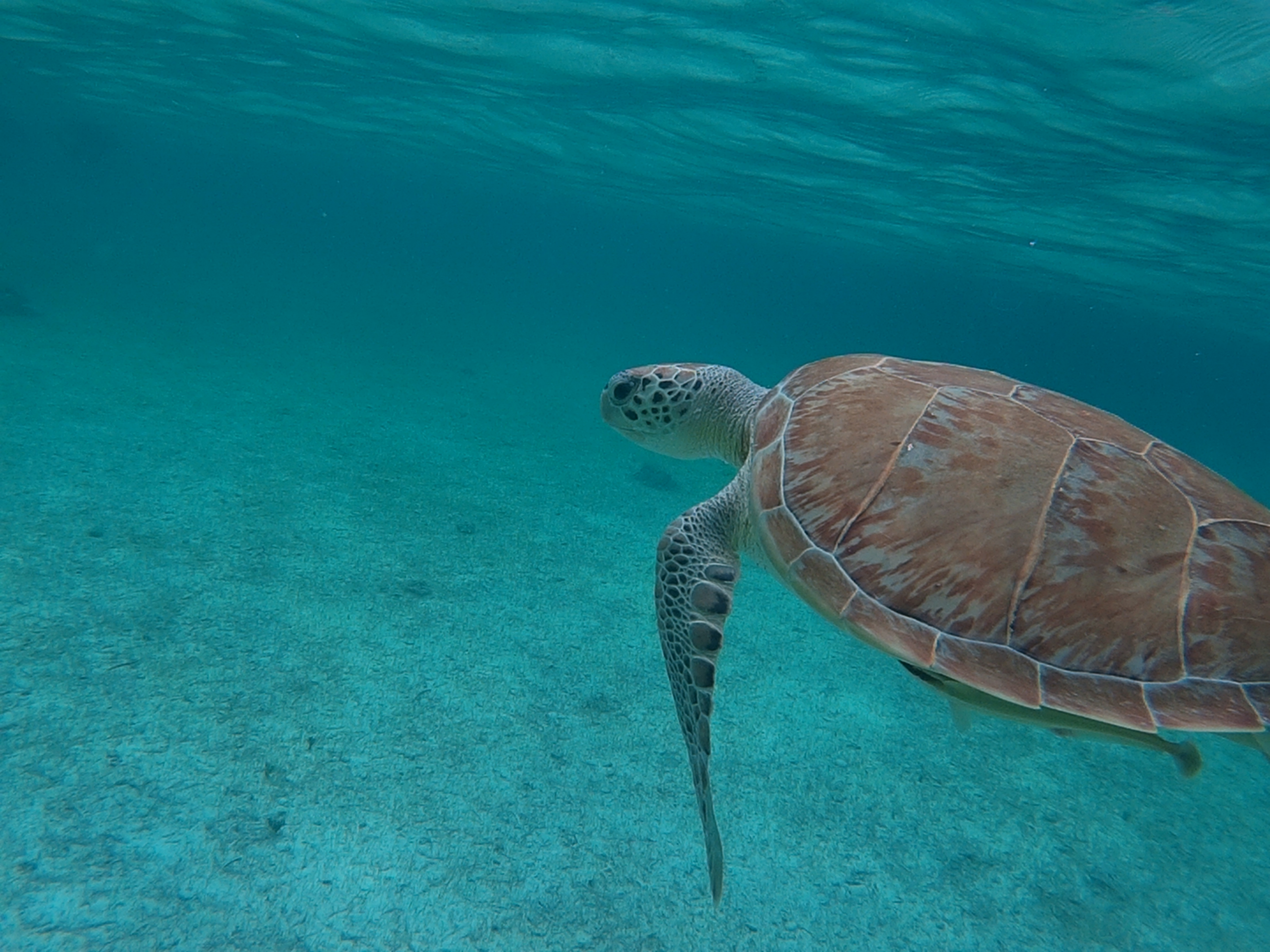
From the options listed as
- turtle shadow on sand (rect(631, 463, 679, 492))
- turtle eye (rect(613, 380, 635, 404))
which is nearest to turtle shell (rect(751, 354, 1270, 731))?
turtle eye (rect(613, 380, 635, 404))

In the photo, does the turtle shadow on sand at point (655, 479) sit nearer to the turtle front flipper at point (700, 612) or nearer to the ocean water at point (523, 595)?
the ocean water at point (523, 595)

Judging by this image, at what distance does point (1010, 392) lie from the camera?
2.76m

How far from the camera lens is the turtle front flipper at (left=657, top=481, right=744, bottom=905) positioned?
7.64ft

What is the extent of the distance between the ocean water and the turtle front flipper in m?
1.00

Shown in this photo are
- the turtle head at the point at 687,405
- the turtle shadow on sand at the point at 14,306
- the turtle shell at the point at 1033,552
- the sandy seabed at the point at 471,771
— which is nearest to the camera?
the turtle shell at the point at 1033,552

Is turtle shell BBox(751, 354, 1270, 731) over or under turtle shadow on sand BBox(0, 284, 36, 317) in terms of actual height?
over

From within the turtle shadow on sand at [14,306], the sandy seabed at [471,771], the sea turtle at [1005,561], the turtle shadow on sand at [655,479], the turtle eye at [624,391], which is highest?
the sea turtle at [1005,561]

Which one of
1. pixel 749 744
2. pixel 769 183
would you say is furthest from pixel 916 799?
pixel 769 183

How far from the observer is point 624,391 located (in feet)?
12.6

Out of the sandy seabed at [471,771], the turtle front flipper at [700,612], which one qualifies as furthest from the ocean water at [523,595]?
the turtle front flipper at [700,612]

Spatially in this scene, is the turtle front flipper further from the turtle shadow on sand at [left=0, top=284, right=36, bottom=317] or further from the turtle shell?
the turtle shadow on sand at [left=0, top=284, right=36, bottom=317]

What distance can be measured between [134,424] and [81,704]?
16.8 feet

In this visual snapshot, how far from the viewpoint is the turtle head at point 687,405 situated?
3.68 meters

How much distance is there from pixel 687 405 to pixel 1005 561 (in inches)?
77.4
